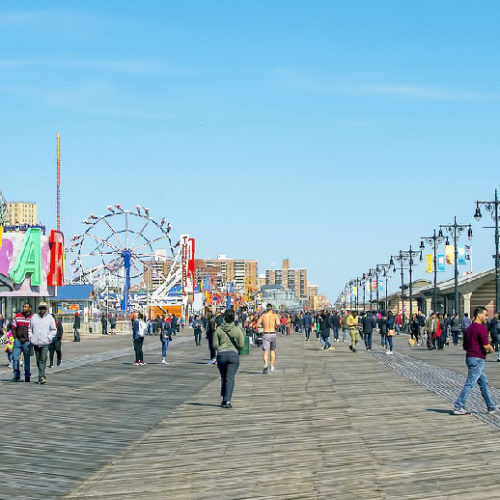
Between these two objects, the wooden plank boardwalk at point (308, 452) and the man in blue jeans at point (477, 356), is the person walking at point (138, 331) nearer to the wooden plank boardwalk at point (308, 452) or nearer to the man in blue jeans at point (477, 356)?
the wooden plank boardwalk at point (308, 452)

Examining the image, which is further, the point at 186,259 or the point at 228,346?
the point at 186,259

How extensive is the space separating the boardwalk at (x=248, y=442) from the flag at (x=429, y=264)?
50.5 metres

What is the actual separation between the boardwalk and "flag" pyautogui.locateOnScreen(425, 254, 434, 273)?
5045cm

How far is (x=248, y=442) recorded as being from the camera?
12000mm

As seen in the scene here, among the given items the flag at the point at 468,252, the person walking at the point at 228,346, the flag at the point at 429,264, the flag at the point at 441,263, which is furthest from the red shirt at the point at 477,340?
the flag at the point at 429,264

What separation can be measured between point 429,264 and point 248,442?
6095 cm

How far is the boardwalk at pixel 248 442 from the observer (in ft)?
29.5

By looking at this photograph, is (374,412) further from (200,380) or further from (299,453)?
(200,380)

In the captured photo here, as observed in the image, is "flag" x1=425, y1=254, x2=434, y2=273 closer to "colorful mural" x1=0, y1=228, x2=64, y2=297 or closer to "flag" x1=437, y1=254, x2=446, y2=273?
"flag" x1=437, y1=254, x2=446, y2=273

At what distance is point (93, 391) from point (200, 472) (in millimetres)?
10387

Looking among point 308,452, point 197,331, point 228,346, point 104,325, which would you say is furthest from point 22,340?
point 104,325

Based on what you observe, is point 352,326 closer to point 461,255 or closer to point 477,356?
point 461,255

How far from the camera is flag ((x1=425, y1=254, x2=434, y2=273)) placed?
7112cm

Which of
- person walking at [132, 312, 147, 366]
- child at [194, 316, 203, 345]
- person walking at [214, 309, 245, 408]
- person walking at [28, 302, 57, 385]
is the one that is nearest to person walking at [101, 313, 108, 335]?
child at [194, 316, 203, 345]
